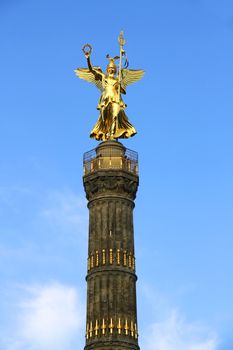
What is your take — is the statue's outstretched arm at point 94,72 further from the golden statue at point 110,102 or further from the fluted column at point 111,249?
the fluted column at point 111,249

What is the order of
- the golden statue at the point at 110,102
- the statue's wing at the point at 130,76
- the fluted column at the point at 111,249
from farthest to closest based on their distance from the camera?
the statue's wing at the point at 130,76 → the golden statue at the point at 110,102 → the fluted column at the point at 111,249

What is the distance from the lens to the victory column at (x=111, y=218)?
6925 cm

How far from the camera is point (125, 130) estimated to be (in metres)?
79.2

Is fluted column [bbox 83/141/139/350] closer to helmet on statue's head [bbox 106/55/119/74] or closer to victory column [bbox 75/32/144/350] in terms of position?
victory column [bbox 75/32/144/350]

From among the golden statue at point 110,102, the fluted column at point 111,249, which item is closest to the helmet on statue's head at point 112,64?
the golden statue at point 110,102

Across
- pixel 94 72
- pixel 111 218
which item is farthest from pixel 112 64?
pixel 111 218

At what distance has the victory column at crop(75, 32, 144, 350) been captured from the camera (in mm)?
69250

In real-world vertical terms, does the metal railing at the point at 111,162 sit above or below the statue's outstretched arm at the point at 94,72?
below

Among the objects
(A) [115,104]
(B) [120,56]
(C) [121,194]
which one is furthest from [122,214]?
(B) [120,56]

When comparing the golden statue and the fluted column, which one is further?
the golden statue

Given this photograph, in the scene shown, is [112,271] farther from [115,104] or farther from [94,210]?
[115,104]

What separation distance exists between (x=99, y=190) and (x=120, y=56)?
15234 mm

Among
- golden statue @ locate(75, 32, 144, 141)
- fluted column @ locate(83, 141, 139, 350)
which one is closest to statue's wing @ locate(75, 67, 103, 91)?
golden statue @ locate(75, 32, 144, 141)

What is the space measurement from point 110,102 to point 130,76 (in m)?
5.49
